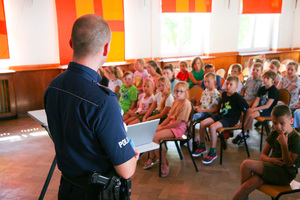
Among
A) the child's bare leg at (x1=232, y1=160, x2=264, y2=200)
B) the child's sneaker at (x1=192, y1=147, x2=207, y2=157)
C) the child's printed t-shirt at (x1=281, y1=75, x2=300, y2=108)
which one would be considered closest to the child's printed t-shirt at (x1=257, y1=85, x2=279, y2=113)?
the child's printed t-shirt at (x1=281, y1=75, x2=300, y2=108)

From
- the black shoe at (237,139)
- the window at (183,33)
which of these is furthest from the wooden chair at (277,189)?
the window at (183,33)

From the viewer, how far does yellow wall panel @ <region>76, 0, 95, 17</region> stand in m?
6.99

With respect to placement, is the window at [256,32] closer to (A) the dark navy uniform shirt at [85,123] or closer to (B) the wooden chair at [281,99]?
(B) the wooden chair at [281,99]

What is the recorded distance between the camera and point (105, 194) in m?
1.37

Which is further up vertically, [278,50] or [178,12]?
[178,12]

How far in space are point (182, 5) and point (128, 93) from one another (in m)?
4.62

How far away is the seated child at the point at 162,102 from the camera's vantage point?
4109 mm

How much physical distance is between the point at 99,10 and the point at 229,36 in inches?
177

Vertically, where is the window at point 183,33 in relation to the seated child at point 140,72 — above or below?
above

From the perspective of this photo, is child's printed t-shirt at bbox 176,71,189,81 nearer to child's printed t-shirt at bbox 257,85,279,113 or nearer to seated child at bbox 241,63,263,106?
seated child at bbox 241,63,263,106

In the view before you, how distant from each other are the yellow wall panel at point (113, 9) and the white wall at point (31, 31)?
1301 mm

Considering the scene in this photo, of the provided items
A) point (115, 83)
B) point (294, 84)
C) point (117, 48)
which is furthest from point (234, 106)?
point (117, 48)

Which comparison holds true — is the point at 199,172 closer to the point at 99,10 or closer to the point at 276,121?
the point at 276,121

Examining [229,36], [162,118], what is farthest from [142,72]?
[229,36]
